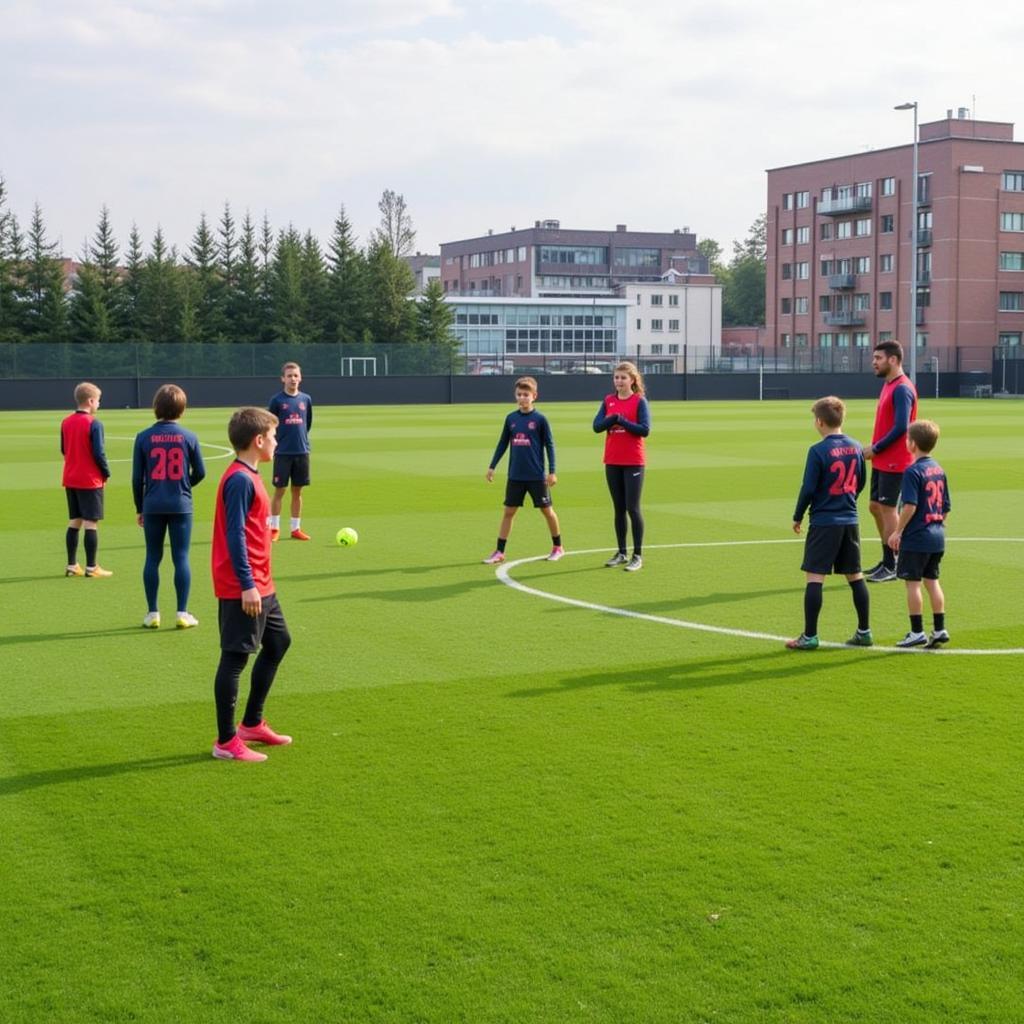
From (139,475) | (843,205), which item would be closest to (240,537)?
(139,475)

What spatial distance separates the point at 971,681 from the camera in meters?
Result: 9.09

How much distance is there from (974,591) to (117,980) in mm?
9479

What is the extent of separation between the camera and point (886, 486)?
1331cm

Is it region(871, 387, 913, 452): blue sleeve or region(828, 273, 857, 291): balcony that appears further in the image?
region(828, 273, 857, 291): balcony

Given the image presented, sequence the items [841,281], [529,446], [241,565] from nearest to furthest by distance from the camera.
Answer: [241,565], [529,446], [841,281]

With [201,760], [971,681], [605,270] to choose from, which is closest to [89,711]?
[201,760]

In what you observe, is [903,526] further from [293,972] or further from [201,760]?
[293,972]

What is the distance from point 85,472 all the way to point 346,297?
78.5 m

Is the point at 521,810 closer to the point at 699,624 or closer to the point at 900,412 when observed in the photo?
the point at 699,624

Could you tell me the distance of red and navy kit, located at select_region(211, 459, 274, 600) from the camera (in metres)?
7.29

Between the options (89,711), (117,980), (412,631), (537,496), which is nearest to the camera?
(117,980)

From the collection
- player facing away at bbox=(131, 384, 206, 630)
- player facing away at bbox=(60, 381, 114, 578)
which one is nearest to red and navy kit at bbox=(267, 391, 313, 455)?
player facing away at bbox=(60, 381, 114, 578)

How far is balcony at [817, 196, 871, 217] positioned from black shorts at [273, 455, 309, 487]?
97.5m

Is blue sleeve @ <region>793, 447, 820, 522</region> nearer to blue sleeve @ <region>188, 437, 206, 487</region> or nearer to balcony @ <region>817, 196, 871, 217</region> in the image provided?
blue sleeve @ <region>188, 437, 206, 487</region>
